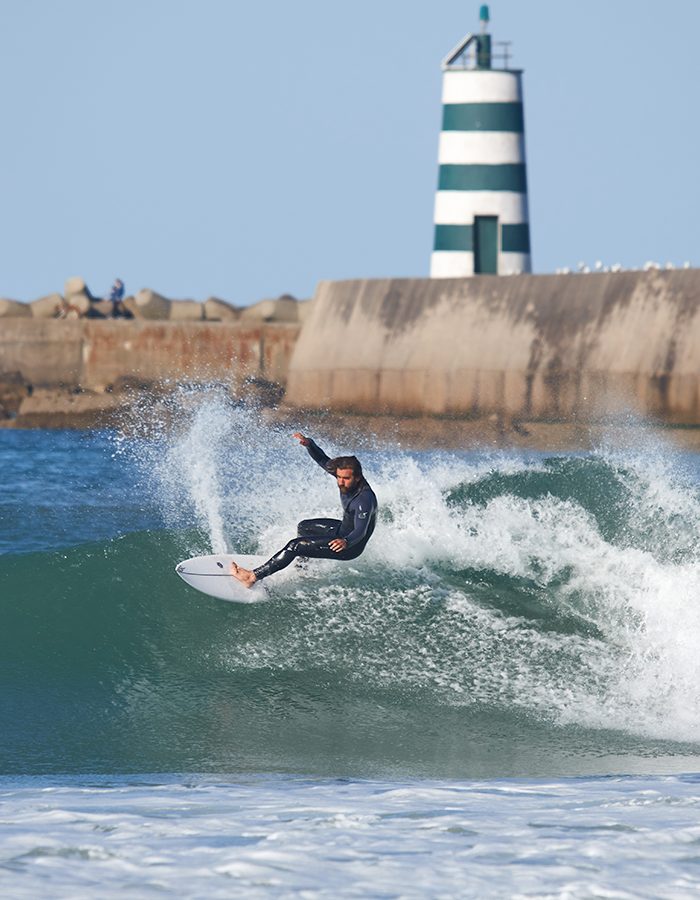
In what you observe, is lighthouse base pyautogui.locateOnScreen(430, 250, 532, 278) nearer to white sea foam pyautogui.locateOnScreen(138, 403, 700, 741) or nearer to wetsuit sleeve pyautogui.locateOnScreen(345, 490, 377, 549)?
white sea foam pyautogui.locateOnScreen(138, 403, 700, 741)

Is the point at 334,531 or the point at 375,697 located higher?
the point at 334,531

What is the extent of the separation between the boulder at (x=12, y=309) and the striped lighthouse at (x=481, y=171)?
40.8 ft

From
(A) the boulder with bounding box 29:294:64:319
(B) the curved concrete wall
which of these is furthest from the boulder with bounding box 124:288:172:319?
(B) the curved concrete wall

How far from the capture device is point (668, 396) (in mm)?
17734

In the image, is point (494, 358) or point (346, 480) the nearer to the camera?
point (346, 480)

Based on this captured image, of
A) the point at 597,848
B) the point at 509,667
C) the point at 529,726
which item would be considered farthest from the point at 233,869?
the point at 509,667

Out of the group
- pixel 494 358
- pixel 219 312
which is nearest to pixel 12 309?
pixel 219 312

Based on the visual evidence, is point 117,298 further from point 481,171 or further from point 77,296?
point 481,171

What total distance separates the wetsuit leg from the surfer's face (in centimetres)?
39

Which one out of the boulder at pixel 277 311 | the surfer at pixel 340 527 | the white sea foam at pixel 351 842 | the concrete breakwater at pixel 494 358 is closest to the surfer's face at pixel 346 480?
the surfer at pixel 340 527

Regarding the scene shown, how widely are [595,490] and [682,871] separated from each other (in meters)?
7.87

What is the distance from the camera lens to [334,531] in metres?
7.63

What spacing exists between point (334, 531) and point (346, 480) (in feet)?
1.56

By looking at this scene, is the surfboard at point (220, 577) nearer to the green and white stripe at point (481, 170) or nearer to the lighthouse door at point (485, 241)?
the green and white stripe at point (481, 170)
